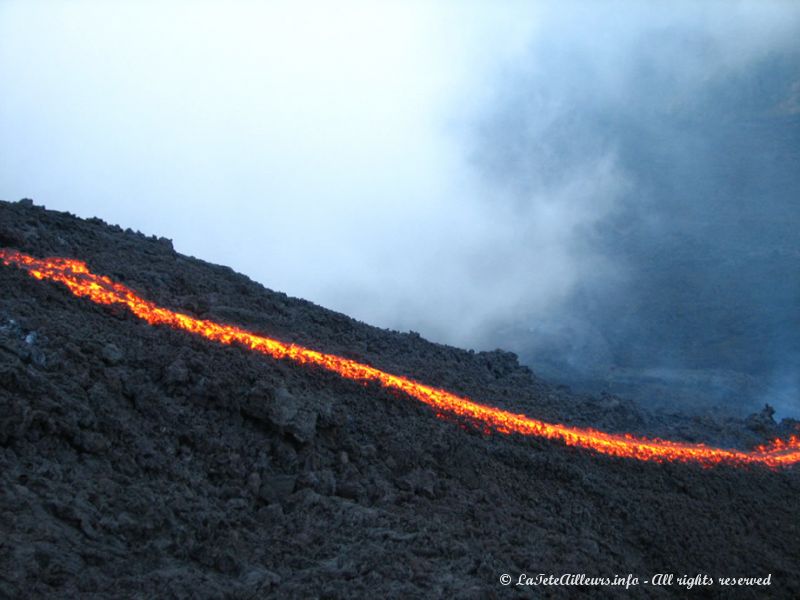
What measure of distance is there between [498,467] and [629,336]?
42.6 m

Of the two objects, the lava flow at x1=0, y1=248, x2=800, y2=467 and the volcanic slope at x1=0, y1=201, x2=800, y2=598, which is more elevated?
the lava flow at x1=0, y1=248, x2=800, y2=467

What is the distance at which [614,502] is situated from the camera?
12.5 meters

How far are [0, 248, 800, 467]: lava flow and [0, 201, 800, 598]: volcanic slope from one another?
1.59 feet

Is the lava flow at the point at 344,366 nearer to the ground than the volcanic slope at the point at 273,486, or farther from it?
farther from it

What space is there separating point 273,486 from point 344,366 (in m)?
5.09

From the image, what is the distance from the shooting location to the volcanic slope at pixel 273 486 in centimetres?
689

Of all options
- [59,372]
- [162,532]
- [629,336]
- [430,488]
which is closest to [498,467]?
[430,488]

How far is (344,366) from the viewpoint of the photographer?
1418 centimetres

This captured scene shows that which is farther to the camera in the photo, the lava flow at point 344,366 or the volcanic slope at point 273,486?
the lava flow at point 344,366

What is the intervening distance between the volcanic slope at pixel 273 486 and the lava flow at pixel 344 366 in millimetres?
484

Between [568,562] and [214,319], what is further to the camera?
[214,319]

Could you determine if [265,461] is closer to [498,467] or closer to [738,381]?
[498,467]

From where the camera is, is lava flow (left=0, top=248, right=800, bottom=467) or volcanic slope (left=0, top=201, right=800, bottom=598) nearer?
volcanic slope (left=0, top=201, right=800, bottom=598)

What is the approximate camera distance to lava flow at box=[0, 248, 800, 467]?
43.1 ft
